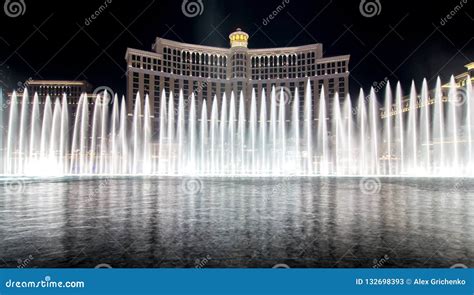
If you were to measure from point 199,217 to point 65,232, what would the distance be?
2.90 meters

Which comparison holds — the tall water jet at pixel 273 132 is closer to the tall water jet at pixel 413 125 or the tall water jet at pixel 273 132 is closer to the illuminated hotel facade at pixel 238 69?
the tall water jet at pixel 413 125

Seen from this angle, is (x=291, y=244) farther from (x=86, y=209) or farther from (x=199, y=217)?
(x=86, y=209)

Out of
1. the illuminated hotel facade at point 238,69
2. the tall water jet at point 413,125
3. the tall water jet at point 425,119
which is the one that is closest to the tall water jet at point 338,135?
the tall water jet at point 413,125

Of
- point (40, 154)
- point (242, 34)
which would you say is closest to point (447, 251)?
point (40, 154)

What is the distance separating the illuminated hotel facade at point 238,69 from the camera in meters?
84.9

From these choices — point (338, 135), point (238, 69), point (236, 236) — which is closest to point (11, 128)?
point (338, 135)

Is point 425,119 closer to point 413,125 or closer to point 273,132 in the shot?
point 413,125

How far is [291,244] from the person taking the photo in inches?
227

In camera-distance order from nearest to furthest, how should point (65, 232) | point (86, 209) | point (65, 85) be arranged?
point (65, 232) → point (86, 209) → point (65, 85)

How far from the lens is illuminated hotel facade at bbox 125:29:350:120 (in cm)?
8488

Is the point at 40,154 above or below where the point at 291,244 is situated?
above

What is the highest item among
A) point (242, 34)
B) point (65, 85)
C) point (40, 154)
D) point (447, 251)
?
point (242, 34)

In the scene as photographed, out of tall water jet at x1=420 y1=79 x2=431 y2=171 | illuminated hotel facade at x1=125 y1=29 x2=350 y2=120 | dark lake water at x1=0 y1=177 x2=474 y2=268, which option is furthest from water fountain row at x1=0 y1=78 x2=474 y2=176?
dark lake water at x1=0 y1=177 x2=474 y2=268

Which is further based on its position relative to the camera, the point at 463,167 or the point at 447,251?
the point at 463,167
